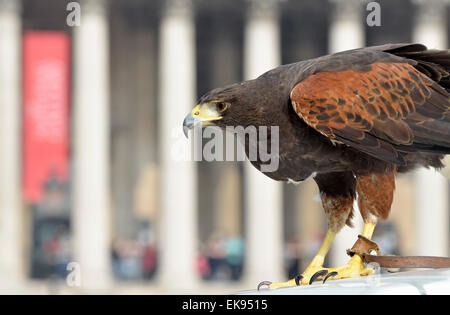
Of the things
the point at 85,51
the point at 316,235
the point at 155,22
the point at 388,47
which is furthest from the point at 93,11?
the point at 388,47

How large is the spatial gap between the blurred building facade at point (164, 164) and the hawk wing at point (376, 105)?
37.3 m

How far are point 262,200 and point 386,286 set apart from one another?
4345 cm

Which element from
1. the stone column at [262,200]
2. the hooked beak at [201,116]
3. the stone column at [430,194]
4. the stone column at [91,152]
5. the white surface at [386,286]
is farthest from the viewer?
the stone column at [262,200]

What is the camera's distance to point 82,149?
47.0m

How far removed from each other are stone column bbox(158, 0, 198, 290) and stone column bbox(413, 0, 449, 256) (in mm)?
11356

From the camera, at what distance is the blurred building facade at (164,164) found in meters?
46.6

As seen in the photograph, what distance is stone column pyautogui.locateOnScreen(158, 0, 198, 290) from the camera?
1858 inches

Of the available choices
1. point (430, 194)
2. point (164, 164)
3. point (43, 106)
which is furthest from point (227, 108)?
point (430, 194)

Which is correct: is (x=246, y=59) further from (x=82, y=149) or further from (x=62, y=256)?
(x=62, y=256)

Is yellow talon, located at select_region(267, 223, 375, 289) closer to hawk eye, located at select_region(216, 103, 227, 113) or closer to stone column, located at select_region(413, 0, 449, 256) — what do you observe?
hawk eye, located at select_region(216, 103, 227, 113)

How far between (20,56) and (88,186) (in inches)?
301

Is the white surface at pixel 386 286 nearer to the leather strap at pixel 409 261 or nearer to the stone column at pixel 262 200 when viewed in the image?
the leather strap at pixel 409 261

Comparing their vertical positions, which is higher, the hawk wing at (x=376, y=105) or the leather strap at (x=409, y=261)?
the hawk wing at (x=376, y=105)

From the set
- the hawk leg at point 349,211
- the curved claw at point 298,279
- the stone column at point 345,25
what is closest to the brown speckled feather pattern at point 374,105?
the hawk leg at point 349,211
